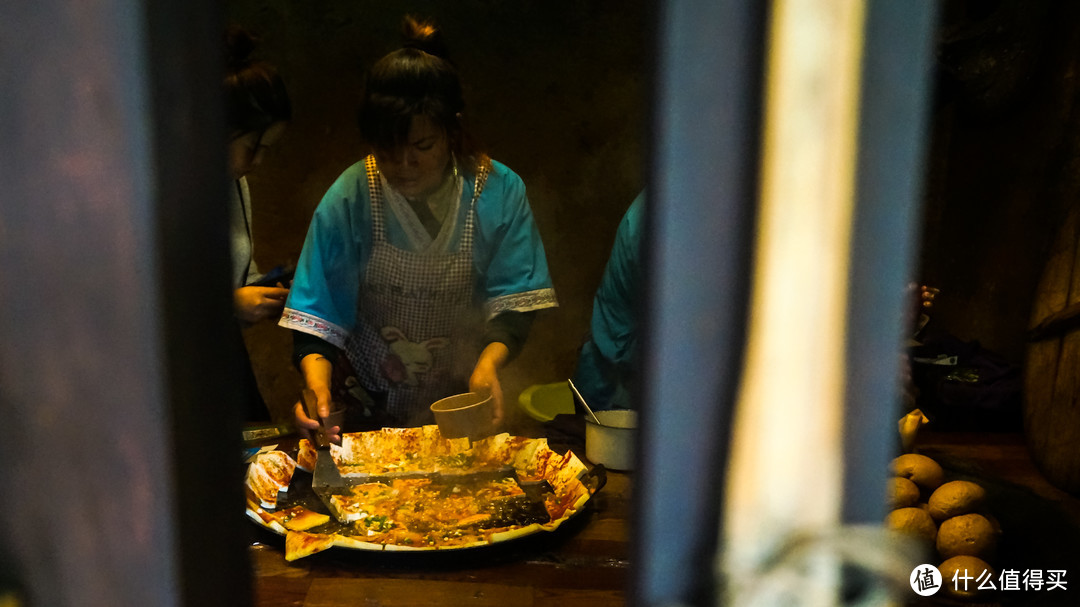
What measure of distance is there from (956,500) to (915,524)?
9cm

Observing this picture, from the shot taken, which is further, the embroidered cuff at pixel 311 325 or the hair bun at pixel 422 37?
the embroidered cuff at pixel 311 325

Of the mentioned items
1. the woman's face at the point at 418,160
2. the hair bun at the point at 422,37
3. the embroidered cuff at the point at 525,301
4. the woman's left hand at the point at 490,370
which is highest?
the hair bun at the point at 422,37

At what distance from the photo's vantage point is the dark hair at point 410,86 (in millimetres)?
1270

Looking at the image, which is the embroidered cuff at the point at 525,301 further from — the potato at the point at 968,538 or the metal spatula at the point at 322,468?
the potato at the point at 968,538

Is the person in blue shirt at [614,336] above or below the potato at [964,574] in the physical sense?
above

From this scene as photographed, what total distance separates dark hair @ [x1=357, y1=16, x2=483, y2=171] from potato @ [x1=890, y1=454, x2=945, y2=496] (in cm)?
108

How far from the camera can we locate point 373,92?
129 cm

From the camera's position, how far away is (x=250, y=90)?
1.32 metres

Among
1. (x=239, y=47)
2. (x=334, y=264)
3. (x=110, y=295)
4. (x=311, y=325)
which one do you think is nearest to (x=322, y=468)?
(x=311, y=325)

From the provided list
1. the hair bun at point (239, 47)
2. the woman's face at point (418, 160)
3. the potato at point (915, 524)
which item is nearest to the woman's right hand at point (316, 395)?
the woman's face at point (418, 160)

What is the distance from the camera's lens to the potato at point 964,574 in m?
1.09

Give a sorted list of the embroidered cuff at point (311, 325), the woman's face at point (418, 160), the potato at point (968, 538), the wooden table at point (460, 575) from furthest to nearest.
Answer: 1. the embroidered cuff at point (311, 325)
2. the woman's face at point (418, 160)
3. the potato at point (968, 538)
4. the wooden table at point (460, 575)

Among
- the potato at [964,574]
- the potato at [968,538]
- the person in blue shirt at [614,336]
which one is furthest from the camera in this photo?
the person in blue shirt at [614,336]

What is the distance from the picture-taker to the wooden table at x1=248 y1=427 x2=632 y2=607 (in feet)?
2.95
